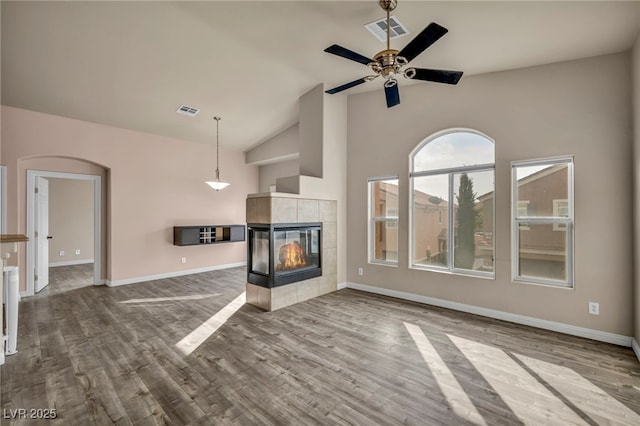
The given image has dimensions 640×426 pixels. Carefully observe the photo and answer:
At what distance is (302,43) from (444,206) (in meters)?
3.09

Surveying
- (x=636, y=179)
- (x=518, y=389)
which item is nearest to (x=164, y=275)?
(x=518, y=389)

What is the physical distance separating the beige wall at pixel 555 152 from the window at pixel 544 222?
0.11m

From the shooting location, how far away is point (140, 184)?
6.24m

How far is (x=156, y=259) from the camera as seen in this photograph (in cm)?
646

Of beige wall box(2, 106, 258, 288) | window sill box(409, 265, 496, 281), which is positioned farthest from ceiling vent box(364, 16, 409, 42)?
beige wall box(2, 106, 258, 288)

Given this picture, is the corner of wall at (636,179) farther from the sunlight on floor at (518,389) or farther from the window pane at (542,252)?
the sunlight on floor at (518,389)

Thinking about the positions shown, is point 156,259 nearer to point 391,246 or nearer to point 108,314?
point 108,314

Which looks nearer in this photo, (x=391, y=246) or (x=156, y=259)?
(x=391, y=246)

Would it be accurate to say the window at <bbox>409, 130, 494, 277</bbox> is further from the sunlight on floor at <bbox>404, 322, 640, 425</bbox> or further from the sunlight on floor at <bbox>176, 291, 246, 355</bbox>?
the sunlight on floor at <bbox>176, 291, 246, 355</bbox>

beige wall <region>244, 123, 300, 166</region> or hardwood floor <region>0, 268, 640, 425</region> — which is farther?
beige wall <region>244, 123, 300, 166</region>

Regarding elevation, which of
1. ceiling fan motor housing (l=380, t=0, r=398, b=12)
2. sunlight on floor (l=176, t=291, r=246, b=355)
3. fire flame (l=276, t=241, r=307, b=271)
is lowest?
sunlight on floor (l=176, t=291, r=246, b=355)

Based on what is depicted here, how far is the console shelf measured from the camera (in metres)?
6.58

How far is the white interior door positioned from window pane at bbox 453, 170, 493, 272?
7071 mm

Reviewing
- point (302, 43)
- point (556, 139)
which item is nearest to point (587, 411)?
point (556, 139)
